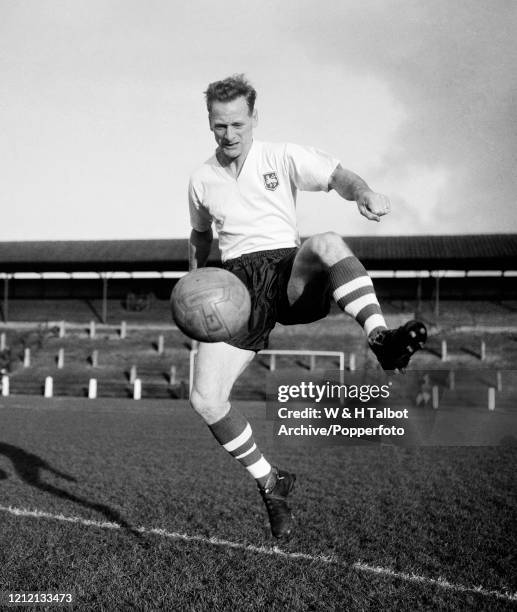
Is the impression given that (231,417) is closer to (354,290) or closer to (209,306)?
(209,306)

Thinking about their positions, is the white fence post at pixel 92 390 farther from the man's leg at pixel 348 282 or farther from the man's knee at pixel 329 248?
the man's knee at pixel 329 248

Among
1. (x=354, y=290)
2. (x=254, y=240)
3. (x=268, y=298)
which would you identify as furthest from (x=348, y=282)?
(x=254, y=240)

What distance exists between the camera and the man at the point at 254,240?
414 cm

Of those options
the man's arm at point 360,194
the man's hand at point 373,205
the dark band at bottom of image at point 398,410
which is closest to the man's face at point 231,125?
the man's arm at point 360,194

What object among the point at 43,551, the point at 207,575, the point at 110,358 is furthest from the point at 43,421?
the point at 110,358

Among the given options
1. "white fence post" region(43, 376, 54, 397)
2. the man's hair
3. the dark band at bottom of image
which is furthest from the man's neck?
"white fence post" region(43, 376, 54, 397)

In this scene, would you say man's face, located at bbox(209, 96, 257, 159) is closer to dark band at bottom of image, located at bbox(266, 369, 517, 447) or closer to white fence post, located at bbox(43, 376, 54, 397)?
dark band at bottom of image, located at bbox(266, 369, 517, 447)

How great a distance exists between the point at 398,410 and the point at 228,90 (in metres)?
13.6

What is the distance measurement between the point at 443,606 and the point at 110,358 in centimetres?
3079

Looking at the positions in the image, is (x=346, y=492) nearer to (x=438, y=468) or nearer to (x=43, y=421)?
(x=438, y=468)

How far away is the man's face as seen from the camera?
419 centimetres

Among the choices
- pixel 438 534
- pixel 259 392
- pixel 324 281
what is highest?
pixel 324 281

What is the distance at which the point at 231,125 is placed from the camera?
4.23m

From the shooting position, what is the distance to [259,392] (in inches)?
1055
